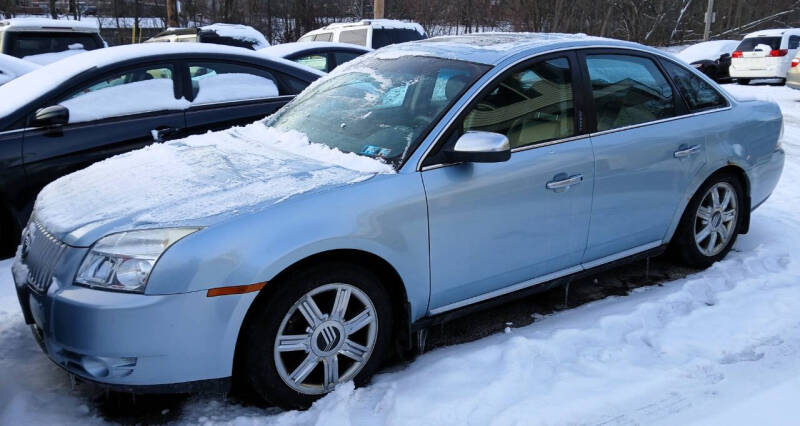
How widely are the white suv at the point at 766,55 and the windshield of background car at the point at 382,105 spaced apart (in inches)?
711

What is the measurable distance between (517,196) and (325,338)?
121 cm

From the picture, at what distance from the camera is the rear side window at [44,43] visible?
10281 mm

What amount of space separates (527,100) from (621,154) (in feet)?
2.17

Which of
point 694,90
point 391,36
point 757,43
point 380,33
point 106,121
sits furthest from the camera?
point 757,43

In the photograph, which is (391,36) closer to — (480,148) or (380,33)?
(380,33)

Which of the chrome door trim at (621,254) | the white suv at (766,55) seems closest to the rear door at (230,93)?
the chrome door trim at (621,254)

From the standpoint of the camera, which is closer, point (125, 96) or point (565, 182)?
point (565, 182)

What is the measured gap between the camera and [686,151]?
4.12 meters

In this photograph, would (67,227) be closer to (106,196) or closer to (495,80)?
(106,196)

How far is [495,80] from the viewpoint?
11.3 feet

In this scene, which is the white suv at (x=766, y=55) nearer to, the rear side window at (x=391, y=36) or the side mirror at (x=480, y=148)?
the rear side window at (x=391, y=36)

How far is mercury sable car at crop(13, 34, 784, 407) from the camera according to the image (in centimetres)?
257

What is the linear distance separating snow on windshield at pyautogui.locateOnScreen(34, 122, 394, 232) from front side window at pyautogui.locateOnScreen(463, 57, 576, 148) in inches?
27.1

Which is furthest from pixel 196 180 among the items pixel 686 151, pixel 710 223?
pixel 710 223
